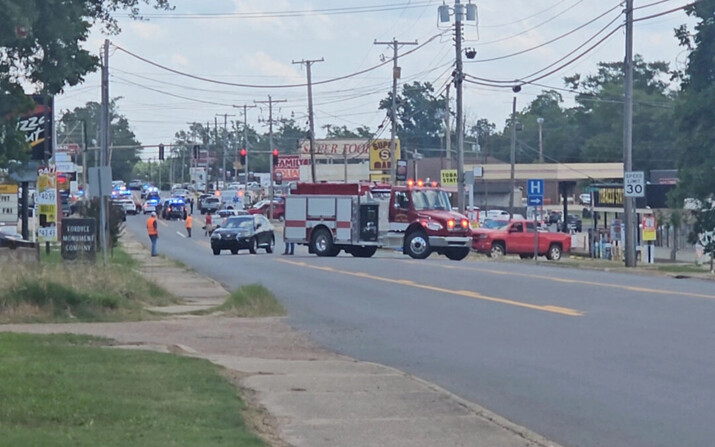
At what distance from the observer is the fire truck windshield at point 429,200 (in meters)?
39.6

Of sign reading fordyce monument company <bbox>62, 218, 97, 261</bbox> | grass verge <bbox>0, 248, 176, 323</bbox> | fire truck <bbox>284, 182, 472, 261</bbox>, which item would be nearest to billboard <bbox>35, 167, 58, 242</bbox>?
sign reading fordyce monument company <bbox>62, 218, 97, 261</bbox>

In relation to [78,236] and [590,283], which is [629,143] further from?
[78,236]

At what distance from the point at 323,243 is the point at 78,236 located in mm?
13626

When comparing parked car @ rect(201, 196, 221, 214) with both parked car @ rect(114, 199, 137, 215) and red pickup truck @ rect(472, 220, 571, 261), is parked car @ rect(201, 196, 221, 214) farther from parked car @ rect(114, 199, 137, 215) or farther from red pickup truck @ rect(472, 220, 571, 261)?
red pickup truck @ rect(472, 220, 571, 261)

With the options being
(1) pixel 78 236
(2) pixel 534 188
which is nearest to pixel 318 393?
(1) pixel 78 236

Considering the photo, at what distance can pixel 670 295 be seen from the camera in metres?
21.5

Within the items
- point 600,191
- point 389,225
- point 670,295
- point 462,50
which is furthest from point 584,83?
point 670,295

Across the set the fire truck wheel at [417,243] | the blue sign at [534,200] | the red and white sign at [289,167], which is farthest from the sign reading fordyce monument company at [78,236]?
the red and white sign at [289,167]

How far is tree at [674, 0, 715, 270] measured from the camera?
44250 millimetres

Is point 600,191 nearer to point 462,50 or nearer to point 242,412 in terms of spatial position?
point 462,50

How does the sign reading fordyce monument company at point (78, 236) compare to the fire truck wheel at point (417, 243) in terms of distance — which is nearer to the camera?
the sign reading fordyce monument company at point (78, 236)

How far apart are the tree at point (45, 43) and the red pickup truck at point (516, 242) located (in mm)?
34653

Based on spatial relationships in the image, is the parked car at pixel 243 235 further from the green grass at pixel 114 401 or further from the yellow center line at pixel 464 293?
the green grass at pixel 114 401

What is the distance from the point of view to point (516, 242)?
164 ft
